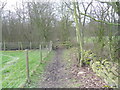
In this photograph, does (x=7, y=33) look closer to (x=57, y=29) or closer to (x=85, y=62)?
(x=57, y=29)

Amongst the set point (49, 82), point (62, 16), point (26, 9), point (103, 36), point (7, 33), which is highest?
point (26, 9)

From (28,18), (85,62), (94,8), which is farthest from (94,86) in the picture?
(28,18)

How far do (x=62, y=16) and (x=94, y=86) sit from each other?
14749 millimetres

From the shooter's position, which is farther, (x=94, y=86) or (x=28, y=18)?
(x=28, y=18)

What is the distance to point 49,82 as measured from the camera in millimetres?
3900

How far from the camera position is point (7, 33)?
18.9 m

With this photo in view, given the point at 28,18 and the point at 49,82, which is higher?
the point at 28,18

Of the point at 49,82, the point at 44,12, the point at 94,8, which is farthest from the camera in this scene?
the point at 44,12

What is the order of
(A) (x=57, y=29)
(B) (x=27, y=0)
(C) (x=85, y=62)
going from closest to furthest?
1. (C) (x=85, y=62)
2. (B) (x=27, y=0)
3. (A) (x=57, y=29)

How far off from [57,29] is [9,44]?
23.2 ft

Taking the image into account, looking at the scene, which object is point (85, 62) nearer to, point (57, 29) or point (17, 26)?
point (57, 29)

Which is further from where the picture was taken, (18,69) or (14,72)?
(18,69)

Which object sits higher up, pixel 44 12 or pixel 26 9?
pixel 26 9

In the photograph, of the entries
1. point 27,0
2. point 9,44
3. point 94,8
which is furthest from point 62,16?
point 94,8
